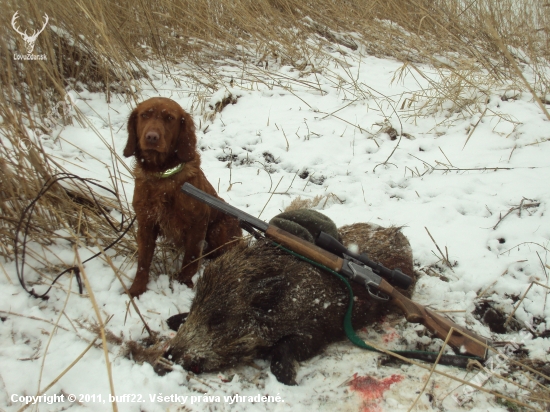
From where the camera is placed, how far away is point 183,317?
99.3 inches

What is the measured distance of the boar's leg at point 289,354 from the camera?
2.26 meters

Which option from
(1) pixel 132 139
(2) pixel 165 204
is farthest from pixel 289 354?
(1) pixel 132 139

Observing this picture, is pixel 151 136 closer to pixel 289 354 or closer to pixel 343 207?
pixel 289 354

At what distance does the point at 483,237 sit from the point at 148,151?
2746 millimetres

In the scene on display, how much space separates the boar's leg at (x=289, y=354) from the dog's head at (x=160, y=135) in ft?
4.48

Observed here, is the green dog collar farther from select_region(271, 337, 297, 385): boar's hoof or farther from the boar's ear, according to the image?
select_region(271, 337, 297, 385): boar's hoof

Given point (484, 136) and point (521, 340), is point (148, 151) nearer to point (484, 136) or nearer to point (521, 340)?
point (521, 340)

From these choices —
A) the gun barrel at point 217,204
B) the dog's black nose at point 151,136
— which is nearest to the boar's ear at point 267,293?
the gun barrel at point 217,204

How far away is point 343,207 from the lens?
405 centimetres

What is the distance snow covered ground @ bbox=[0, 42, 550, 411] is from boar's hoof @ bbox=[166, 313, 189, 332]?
0.21ft

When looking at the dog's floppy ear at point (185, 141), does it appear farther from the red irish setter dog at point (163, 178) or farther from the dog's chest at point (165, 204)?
the dog's chest at point (165, 204)

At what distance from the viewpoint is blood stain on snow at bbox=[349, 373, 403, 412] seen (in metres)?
2.09

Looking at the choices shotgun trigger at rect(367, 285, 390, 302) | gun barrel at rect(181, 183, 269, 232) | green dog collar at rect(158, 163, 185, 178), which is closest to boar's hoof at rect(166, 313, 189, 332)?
gun barrel at rect(181, 183, 269, 232)

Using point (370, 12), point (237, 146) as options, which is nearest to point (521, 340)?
point (237, 146)
